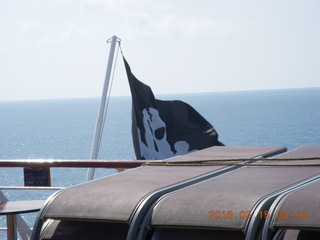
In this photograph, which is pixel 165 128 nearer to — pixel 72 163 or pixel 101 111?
pixel 101 111

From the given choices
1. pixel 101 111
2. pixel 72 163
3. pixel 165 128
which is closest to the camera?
pixel 72 163

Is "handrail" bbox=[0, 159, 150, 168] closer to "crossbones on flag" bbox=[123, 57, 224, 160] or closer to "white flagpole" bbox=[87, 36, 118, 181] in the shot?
"white flagpole" bbox=[87, 36, 118, 181]

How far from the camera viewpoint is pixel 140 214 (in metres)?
2.20

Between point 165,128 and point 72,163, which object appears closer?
point 72,163

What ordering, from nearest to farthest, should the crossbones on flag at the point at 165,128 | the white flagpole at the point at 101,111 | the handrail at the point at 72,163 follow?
the handrail at the point at 72,163 < the white flagpole at the point at 101,111 < the crossbones on flag at the point at 165,128

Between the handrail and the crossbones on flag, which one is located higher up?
the handrail

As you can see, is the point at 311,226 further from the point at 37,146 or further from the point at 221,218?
the point at 37,146

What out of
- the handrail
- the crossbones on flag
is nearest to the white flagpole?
the crossbones on flag

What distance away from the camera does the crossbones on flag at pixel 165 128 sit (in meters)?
14.1

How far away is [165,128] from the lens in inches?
588

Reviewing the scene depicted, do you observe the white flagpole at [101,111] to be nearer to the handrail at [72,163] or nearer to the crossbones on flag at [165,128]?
the crossbones on flag at [165,128]

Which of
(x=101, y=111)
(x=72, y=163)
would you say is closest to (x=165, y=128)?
(x=101, y=111)

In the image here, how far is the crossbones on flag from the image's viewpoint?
556 inches

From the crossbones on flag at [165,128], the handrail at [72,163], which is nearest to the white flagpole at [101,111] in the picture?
the crossbones on flag at [165,128]
